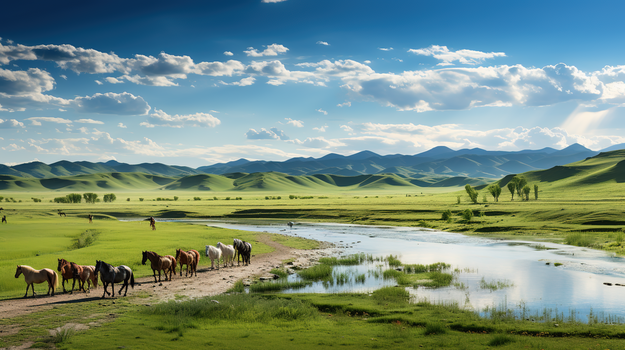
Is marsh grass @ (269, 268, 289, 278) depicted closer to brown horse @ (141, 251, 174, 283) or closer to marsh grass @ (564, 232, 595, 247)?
brown horse @ (141, 251, 174, 283)

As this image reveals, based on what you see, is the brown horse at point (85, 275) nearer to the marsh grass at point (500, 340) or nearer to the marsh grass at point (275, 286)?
the marsh grass at point (275, 286)

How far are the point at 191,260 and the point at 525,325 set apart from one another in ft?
69.3

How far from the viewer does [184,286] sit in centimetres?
2448

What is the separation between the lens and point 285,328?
16.5 m

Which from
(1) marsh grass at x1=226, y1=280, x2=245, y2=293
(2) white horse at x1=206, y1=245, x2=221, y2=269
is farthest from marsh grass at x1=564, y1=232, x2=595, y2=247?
(2) white horse at x1=206, y1=245, x2=221, y2=269

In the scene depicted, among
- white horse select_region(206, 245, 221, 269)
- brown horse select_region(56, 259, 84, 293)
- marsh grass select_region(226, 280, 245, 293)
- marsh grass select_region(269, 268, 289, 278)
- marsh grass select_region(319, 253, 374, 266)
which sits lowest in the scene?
marsh grass select_region(319, 253, 374, 266)

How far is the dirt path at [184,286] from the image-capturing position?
18719 millimetres

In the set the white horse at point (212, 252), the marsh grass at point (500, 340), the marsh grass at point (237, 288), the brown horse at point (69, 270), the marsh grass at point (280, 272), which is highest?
the brown horse at point (69, 270)

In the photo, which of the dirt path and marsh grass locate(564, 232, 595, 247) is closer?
the dirt path

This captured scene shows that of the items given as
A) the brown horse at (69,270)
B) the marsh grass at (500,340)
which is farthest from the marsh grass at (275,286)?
the marsh grass at (500,340)

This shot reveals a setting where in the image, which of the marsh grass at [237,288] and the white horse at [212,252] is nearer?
the marsh grass at [237,288]

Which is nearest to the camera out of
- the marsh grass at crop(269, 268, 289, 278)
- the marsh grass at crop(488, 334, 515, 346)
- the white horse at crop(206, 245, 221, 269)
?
the marsh grass at crop(488, 334, 515, 346)

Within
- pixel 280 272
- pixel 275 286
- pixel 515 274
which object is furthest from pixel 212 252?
pixel 515 274

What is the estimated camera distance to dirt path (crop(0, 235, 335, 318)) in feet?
61.4
